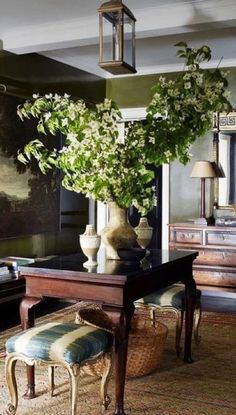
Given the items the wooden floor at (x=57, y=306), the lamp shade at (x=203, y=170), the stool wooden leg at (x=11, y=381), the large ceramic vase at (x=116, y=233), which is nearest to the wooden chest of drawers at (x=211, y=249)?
the wooden floor at (x=57, y=306)

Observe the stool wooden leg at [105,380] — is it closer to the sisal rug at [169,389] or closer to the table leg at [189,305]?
the sisal rug at [169,389]

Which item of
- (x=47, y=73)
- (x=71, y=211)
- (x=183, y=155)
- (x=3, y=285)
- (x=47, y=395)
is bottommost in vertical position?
(x=47, y=395)

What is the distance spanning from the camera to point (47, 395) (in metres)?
3.11

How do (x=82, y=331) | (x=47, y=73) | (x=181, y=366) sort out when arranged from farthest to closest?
A: (x=47, y=73), (x=181, y=366), (x=82, y=331)

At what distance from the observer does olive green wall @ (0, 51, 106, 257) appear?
5.39 m

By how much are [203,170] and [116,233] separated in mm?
2839

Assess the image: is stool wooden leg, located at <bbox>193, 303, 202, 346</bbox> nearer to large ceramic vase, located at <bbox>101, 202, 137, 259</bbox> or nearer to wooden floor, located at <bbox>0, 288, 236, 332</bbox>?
large ceramic vase, located at <bbox>101, 202, 137, 259</bbox>

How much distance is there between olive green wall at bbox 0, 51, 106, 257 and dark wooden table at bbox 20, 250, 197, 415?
94.5 inches

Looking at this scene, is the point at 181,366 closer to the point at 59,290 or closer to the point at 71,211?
the point at 59,290

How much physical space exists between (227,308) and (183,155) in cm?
277

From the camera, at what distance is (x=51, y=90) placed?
6.03 meters

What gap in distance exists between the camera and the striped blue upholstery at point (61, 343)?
258cm

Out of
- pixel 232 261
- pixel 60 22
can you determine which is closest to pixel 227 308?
pixel 232 261

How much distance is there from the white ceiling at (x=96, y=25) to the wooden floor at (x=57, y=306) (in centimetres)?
256
